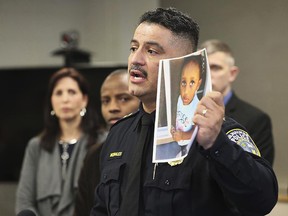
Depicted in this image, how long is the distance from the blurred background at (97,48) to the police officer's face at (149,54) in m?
1.02

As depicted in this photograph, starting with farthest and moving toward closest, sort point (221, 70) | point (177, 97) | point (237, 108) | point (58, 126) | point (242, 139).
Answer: point (58, 126)
point (221, 70)
point (237, 108)
point (242, 139)
point (177, 97)

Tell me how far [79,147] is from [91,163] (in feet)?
1.78

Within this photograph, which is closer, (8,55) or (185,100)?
(185,100)

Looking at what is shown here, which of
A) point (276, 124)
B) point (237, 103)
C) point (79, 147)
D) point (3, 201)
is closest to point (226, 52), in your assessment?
point (237, 103)

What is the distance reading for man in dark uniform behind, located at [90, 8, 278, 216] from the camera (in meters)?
1.20

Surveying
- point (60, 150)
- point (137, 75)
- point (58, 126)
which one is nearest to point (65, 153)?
point (60, 150)

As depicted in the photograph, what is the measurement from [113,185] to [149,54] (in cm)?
38

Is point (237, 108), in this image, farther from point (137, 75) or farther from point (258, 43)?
point (137, 75)

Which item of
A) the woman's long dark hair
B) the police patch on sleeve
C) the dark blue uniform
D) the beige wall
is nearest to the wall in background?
the beige wall

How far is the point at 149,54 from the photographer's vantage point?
1.46 m

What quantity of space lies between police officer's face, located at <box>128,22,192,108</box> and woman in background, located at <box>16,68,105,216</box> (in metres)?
1.31

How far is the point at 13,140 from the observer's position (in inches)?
174

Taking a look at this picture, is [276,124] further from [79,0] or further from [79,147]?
[79,0]

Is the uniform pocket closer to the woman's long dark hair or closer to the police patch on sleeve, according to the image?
the police patch on sleeve
